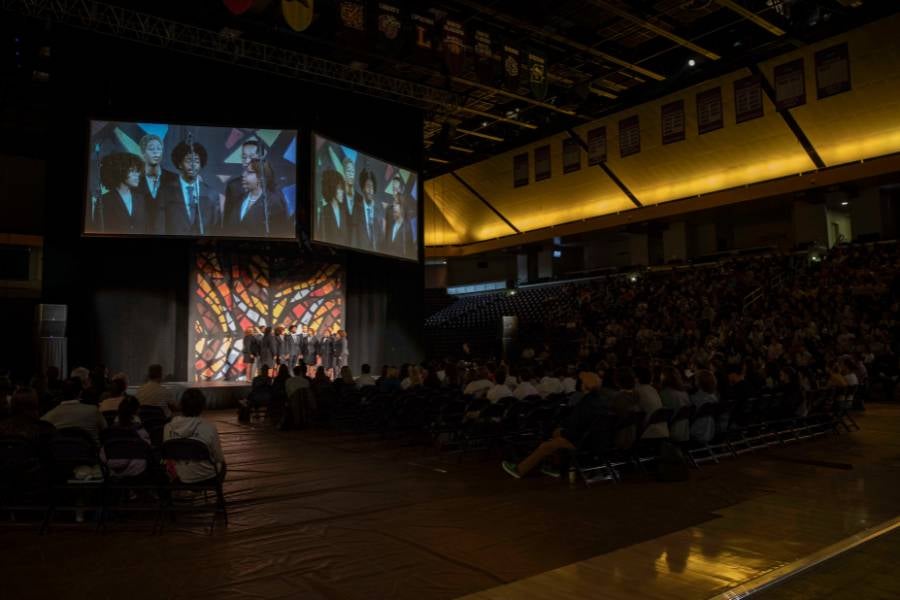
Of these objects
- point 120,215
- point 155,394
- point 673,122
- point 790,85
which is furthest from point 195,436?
point 673,122

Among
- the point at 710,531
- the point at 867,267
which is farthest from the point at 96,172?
the point at 867,267

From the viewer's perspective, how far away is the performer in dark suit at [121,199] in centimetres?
1306

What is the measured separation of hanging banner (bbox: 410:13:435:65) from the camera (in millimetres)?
11438

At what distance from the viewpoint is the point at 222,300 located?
15617 mm

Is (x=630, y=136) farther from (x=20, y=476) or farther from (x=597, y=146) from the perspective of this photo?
(x=20, y=476)

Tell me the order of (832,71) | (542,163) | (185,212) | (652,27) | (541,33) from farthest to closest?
(542,163)
(832,71)
(652,27)
(541,33)
(185,212)

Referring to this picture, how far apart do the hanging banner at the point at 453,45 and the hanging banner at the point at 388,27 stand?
36.0 inches

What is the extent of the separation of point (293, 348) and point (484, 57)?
8610mm

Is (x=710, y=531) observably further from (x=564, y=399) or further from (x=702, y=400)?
(x=564, y=399)

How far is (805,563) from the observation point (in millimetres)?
3549

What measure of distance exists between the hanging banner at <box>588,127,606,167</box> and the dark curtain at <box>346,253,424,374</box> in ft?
30.0

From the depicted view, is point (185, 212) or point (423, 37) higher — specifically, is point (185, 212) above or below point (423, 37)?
below

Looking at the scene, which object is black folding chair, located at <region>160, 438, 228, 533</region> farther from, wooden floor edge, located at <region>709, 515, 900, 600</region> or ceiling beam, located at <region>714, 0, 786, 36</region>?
ceiling beam, located at <region>714, 0, 786, 36</region>

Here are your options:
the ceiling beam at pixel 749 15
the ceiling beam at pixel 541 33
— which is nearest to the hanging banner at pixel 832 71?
Result: the ceiling beam at pixel 749 15
